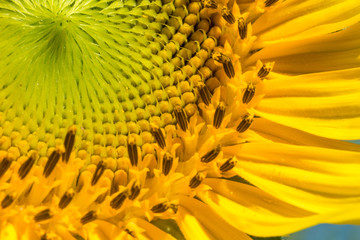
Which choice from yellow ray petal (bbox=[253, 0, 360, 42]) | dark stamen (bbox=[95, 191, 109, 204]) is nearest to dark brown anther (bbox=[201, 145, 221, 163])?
dark stamen (bbox=[95, 191, 109, 204])

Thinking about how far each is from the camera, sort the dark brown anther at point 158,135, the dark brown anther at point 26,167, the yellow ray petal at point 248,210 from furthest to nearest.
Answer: the dark brown anther at point 158,135 → the dark brown anther at point 26,167 → the yellow ray petal at point 248,210

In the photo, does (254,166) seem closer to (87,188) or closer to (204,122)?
(204,122)

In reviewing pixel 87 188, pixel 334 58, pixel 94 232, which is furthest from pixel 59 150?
pixel 334 58

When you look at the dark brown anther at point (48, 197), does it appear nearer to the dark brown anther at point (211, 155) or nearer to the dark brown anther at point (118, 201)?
the dark brown anther at point (118, 201)

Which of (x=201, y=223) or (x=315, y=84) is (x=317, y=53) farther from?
(x=201, y=223)

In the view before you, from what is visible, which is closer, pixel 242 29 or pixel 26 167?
pixel 26 167

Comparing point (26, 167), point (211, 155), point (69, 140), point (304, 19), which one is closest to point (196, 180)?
point (211, 155)

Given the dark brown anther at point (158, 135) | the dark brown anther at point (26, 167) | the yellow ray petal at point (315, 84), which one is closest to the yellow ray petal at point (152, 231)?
the dark brown anther at point (158, 135)
